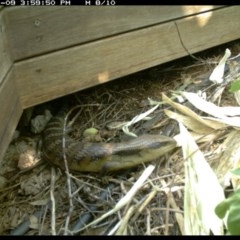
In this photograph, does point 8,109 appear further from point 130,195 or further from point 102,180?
point 130,195

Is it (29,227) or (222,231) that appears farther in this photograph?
(29,227)

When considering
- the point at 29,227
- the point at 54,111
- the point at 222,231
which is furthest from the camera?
the point at 54,111

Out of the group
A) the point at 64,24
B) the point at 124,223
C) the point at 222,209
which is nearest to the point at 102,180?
the point at 124,223

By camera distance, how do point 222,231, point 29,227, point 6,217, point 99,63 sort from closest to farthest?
1. point 222,231
2. point 29,227
3. point 6,217
4. point 99,63

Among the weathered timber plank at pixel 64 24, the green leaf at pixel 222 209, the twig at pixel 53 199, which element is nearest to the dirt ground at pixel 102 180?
the twig at pixel 53 199

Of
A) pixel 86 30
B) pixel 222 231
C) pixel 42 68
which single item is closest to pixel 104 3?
pixel 86 30

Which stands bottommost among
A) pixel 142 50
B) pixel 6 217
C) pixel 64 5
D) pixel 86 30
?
pixel 6 217

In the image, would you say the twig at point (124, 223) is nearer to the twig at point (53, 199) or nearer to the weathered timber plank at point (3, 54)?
the twig at point (53, 199)

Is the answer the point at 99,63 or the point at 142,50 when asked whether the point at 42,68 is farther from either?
the point at 142,50
